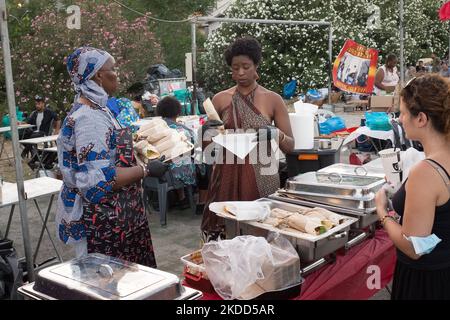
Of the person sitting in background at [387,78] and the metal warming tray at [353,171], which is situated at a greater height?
the person sitting in background at [387,78]

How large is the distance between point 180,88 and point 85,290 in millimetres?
8385

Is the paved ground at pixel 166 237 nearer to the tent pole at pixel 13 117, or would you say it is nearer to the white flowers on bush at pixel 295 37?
the tent pole at pixel 13 117

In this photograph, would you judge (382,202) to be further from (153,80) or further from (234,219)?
(153,80)

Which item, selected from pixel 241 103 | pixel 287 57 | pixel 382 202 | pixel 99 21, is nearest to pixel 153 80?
pixel 99 21

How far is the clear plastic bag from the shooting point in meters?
1.56

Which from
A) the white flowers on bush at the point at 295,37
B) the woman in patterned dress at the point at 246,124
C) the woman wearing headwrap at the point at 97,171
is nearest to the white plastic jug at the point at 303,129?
the woman in patterned dress at the point at 246,124

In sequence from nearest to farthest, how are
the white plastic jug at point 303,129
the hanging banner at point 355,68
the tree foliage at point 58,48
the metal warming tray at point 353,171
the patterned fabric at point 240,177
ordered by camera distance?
the patterned fabric at point 240,177 < the metal warming tray at point 353,171 < the white plastic jug at point 303,129 < the hanging banner at point 355,68 < the tree foliage at point 58,48

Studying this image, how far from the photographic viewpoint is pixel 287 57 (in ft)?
45.4

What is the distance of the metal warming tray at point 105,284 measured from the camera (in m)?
1.29

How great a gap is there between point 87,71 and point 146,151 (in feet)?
1.38

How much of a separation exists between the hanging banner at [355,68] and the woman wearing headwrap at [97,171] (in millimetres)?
4577

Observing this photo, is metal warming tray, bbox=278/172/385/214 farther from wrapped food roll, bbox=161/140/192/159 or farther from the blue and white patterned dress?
the blue and white patterned dress

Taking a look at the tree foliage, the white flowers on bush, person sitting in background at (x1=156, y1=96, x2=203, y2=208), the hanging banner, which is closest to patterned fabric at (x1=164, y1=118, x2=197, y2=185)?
person sitting in background at (x1=156, y1=96, x2=203, y2=208)

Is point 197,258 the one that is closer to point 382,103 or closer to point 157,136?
point 157,136
